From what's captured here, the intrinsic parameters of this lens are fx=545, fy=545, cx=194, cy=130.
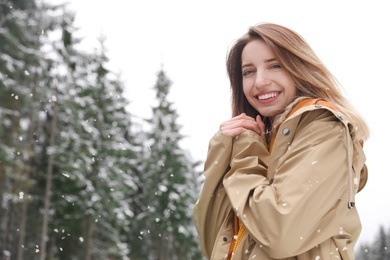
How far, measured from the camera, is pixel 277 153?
8.44 ft

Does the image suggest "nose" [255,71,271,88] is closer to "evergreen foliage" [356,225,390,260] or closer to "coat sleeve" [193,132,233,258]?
"coat sleeve" [193,132,233,258]

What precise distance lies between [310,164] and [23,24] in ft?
68.0

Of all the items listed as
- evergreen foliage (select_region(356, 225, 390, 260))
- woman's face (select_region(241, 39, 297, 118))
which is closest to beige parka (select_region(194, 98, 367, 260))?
woman's face (select_region(241, 39, 297, 118))

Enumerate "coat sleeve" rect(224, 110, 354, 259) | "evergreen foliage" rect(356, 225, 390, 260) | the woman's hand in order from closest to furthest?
"coat sleeve" rect(224, 110, 354, 259)
the woman's hand
"evergreen foliage" rect(356, 225, 390, 260)

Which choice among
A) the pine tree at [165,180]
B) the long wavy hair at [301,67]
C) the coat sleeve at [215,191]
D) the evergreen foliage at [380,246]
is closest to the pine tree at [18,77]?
the pine tree at [165,180]

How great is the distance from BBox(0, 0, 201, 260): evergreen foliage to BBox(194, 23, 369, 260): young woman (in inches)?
581

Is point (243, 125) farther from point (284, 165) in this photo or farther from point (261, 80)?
point (284, 165)

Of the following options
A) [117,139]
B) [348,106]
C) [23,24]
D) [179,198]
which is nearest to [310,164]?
[348,106]

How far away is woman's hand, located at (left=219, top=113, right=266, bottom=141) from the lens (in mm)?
2771

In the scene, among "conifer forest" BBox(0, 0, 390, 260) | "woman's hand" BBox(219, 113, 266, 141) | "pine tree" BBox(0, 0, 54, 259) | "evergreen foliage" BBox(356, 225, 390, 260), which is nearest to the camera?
"woman's hand" BBox(219, 113, 266, 141)

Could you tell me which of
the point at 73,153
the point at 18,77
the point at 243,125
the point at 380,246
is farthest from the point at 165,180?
the point at 243,125

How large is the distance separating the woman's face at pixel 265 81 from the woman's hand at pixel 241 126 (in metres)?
0.08

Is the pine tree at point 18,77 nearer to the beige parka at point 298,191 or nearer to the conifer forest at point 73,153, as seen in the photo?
Answer: the conifer forest at point 73,153

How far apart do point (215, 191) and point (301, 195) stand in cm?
58
